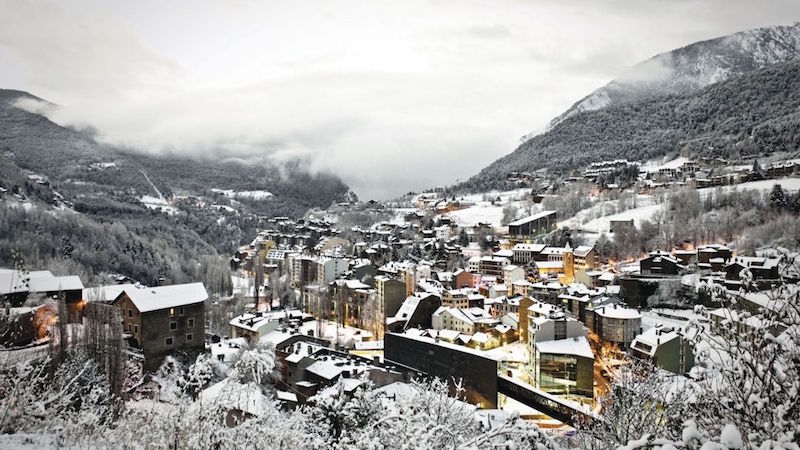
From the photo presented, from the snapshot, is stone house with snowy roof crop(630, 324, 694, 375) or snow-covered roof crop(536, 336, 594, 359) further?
snow-covered roof crop(536, 336, 594, 359)

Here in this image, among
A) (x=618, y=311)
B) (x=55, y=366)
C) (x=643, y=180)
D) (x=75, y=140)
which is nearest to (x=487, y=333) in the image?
(x=618, y=311)

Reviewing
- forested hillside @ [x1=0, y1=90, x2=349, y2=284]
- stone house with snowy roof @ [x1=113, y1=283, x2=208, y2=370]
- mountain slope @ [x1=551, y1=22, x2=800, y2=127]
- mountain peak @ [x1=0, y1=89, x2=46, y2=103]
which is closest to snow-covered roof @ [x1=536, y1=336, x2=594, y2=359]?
stone house with snowy roof @ [x1=113, y1=283, x2=208, y2=370]

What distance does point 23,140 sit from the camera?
108125 mm

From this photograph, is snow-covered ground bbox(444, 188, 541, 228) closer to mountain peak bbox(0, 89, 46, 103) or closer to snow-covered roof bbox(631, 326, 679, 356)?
snow-covered roof bbox(631, 326, 679, 356)

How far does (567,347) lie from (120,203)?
295 feet

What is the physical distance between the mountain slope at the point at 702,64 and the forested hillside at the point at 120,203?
4631 inches

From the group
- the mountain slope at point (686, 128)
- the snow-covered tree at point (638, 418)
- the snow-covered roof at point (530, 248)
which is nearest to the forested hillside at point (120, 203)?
the snow-covered roof at point (530, 248)

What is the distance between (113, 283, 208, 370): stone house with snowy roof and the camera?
21578 millimetres

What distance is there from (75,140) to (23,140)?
47.5 feet

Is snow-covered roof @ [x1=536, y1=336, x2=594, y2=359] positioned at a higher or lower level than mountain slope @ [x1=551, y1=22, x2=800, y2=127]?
lower

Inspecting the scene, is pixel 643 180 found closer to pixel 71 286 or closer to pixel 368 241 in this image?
pixel 368 241

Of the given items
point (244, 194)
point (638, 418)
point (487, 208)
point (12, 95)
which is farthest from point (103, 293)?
point (12, 95)

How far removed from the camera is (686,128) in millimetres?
107375

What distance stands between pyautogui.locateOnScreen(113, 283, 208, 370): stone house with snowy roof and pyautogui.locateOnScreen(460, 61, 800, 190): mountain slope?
8359cm
